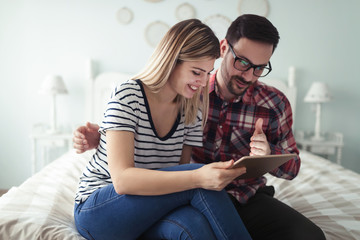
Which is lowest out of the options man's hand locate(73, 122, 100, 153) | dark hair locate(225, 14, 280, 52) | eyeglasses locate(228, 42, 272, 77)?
man's hand locate(73, 122, 100, 153)

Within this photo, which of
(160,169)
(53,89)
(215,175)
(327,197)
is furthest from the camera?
(53,89)

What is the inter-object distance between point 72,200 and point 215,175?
73 centimetres

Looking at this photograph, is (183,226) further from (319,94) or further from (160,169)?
(319,94)

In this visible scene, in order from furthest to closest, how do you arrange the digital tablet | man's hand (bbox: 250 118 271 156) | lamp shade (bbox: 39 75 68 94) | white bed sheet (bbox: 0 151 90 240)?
lamp shade (bbox: 39 75 68 94)
man's hand (bbox: 250 118 271 156)
white bed sheet (bbox: 0 151 90 240)
the digital tablet

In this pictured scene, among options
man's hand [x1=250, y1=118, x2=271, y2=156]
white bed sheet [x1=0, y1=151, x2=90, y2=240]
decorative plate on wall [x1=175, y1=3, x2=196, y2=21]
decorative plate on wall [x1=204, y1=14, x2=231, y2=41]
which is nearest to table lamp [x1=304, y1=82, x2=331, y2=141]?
decorative plate on wall [x1=204, y1=14, x2=231, y2=41]

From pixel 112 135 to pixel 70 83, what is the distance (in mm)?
2160

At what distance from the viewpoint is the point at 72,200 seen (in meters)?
1.30

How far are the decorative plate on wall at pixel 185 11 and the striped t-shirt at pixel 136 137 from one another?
76.4 inches

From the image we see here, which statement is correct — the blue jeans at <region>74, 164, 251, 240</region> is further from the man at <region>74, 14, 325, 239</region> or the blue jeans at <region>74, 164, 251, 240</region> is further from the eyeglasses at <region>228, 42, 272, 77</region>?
the eyeglasses at <region>228, 42, 272, 77</region>

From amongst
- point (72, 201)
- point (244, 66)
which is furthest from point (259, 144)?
point (72, 201)

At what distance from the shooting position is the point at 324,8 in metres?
2.84

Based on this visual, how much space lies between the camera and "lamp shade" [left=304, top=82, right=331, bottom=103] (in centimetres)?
263

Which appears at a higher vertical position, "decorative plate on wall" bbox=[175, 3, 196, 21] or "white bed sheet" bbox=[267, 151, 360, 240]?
"decorative plate on wall" bbox=[175, 3, 196, 21]

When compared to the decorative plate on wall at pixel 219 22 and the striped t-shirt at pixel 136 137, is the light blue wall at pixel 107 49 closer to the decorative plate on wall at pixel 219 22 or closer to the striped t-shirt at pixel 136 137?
the decorative plate on wall at pixel 219 22
